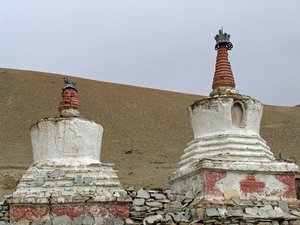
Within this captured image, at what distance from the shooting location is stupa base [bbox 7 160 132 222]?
18.7 ft

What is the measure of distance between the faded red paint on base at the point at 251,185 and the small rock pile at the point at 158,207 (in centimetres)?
92

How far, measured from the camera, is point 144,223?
5.76 meters

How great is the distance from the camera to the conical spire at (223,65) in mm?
7371

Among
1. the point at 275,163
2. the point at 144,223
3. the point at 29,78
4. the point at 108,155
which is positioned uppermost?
the point at 29,78

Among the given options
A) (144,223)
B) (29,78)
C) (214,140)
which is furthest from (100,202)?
(29,78)

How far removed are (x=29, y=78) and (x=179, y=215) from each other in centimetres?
4368

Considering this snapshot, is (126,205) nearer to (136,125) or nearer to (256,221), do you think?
(256,221)

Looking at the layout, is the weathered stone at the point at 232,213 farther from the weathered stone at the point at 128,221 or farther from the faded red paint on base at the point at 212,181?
the weathered stone at the point at 128,221

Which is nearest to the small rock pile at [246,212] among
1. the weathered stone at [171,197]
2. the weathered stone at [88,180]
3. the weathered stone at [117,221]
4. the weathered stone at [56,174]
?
the weathered stone at [171,197]

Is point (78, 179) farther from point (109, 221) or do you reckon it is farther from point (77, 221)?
point (109, 221)

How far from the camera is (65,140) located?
261 inches

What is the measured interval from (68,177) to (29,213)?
84cm

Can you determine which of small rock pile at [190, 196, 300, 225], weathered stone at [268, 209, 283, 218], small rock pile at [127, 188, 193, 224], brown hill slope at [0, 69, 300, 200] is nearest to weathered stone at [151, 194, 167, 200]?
small rock pile at [127, 188, 193, 224]

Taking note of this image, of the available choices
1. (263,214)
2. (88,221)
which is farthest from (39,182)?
(263,214)
